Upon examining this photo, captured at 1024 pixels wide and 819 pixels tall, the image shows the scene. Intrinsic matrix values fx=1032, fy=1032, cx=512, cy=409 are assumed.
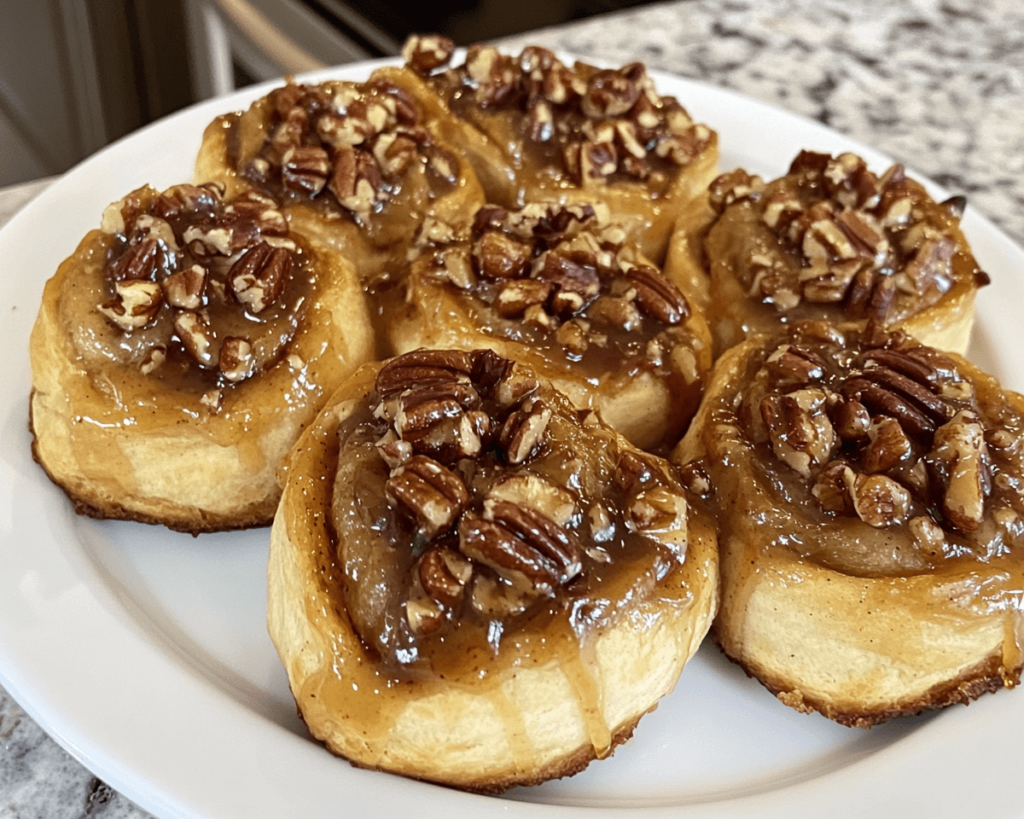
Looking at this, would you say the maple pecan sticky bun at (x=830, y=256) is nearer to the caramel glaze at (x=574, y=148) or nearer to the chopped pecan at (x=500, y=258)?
the caramel glaze at (x=574, y=148)

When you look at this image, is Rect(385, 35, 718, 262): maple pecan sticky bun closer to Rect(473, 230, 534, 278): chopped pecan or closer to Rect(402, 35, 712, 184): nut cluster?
Rect(402, 35, 712, 184): nut cluster

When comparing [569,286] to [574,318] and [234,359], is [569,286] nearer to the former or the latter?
[574,318]

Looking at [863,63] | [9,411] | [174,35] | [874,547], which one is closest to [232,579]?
[9,411]

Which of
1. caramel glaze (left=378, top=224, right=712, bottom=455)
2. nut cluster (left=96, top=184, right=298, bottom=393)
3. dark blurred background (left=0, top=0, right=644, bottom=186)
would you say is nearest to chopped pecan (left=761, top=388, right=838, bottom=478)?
caramel glaze (left=378, top=224, right=712, bottom=455)

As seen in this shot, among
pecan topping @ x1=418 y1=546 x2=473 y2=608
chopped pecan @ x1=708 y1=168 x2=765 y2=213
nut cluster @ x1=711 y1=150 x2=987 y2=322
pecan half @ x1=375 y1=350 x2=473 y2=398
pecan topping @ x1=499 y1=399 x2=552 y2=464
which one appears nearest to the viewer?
pecan topping @ x1=418 y1=546 x2=473 y2=608

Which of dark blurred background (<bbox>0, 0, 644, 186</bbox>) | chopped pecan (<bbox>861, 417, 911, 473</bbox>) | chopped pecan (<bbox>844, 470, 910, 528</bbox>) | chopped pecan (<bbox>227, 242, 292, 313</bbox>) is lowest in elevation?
dark blurred background (<bbox>0, 0, 644, 186</bbox>)
